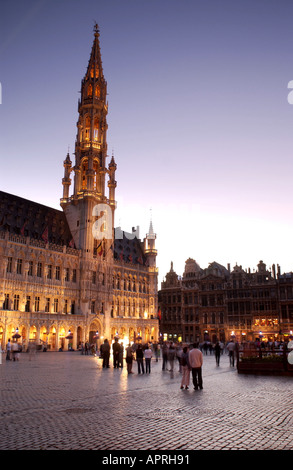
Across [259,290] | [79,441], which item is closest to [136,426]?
[79,441]

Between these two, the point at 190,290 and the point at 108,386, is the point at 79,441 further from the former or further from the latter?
the point at 190,290

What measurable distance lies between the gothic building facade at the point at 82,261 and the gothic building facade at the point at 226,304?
9.28 metres

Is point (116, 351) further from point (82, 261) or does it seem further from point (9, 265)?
point (82, 261)

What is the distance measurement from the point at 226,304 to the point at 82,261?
1290 inches

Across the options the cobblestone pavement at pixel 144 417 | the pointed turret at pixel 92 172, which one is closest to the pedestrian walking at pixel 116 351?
the cobblestone pavement at pixel 144 417

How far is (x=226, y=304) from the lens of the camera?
79875 mm

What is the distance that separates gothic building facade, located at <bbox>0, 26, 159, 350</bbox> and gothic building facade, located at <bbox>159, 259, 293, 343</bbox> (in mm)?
9276

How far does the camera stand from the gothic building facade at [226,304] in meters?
72.6

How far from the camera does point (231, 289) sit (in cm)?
7981

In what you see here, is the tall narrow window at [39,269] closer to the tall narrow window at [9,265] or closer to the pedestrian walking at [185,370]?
the tall narrow window at [9,265]

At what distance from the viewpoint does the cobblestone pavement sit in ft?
24.6

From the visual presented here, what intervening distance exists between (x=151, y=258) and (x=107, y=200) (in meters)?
19.2

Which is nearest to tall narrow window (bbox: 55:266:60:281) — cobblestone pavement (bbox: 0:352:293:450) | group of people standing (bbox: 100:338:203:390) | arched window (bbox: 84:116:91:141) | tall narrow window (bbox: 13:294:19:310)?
tall narrow window (bbox: 13:294:19:310)

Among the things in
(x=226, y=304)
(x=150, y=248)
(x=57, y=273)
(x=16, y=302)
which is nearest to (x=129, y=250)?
(x=150, y=248)
